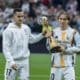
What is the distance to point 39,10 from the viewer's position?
24391 millimetres

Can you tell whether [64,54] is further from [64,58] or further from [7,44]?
[7,44]

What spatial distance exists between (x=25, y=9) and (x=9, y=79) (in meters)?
13.9

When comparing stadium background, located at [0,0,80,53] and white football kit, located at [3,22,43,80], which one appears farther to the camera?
stadium background, located at [0,0,80,53]

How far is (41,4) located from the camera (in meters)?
25.2

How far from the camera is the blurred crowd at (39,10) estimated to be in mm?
23203

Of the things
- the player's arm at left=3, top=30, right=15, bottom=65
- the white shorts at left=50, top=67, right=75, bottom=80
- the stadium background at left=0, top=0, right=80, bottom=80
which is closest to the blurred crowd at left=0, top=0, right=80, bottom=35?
the stadium background at left=0, top=0, right=80, bottom=80

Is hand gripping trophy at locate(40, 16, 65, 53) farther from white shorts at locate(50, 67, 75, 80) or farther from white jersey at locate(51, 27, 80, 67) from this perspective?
white shorts at locate(50, 67, 75, 80)

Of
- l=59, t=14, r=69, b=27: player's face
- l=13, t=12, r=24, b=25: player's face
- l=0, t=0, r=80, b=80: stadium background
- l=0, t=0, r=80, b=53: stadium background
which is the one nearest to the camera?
l=13, t=12, r=24, b=25: player's face

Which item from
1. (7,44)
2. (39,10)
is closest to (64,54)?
(7,44)

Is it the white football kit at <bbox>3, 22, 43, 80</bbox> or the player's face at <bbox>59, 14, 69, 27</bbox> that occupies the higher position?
the player's face at <bbox>59, 14, 69, 27</bbox>

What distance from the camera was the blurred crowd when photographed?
23203mm

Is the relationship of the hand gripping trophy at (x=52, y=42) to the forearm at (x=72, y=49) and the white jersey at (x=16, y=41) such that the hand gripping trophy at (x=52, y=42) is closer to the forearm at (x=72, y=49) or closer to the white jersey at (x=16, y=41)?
the forearm at (x=72, y=49)

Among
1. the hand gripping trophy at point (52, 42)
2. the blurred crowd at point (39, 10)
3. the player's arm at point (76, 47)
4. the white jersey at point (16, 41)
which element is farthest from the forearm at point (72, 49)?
the blurred crowd at point (39, 10)

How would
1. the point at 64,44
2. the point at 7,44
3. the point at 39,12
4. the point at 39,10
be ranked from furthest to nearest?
the point at 39,10 < the point at 39,12 < the point at 64,44 < the point at 7,44
